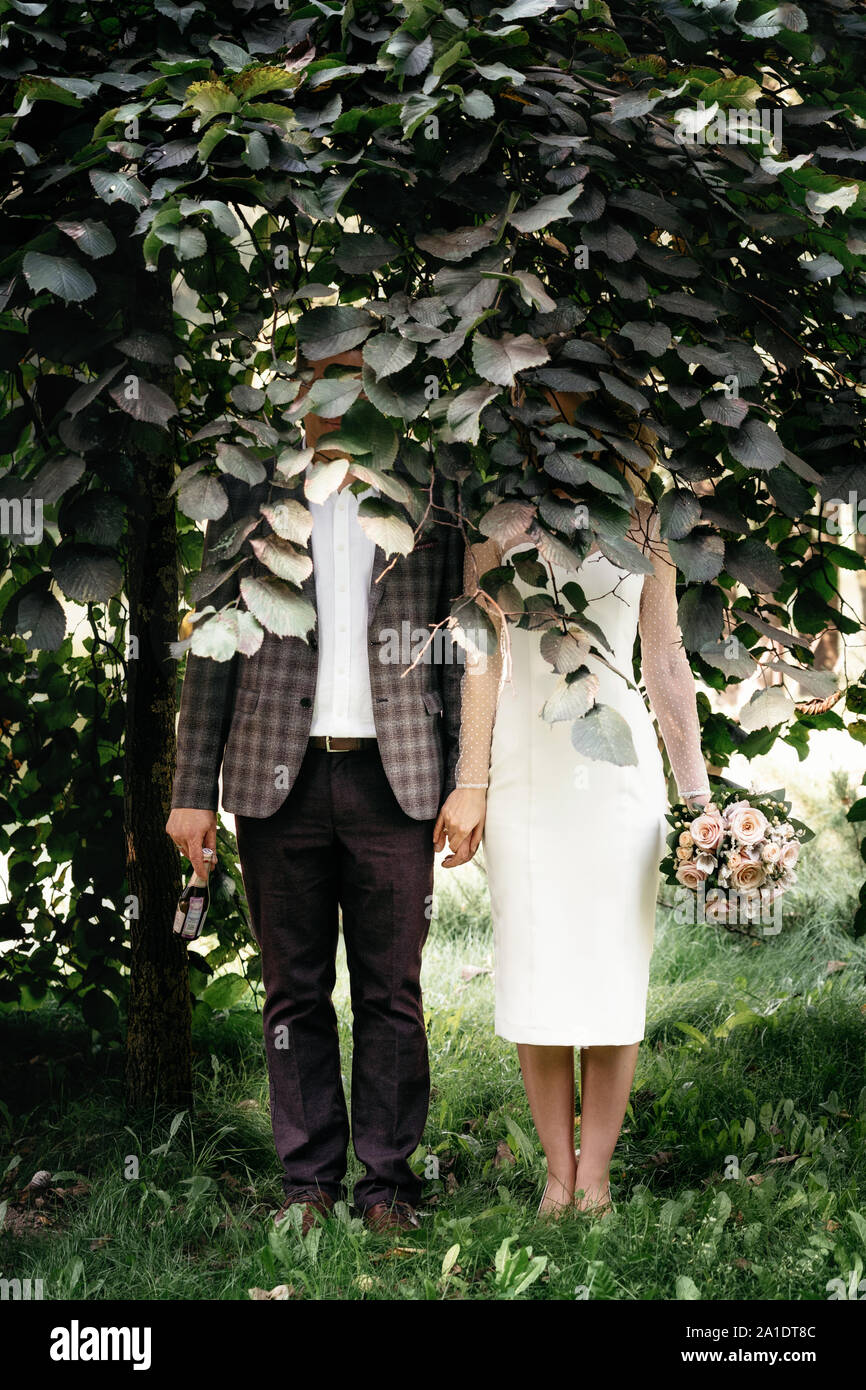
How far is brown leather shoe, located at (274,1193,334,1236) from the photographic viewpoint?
220 cm

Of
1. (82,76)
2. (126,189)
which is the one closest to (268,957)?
(126,189)

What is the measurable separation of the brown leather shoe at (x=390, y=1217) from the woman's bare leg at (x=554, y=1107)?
0.78 ft

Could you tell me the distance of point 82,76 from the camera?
1820mm

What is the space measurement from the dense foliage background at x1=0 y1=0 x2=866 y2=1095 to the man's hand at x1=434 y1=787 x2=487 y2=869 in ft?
1.77

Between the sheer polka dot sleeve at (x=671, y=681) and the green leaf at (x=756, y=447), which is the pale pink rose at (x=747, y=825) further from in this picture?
the green leaf at (x=756, y=447)

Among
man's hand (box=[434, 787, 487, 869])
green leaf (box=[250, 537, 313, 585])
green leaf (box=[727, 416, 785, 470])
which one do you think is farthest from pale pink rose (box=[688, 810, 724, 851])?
green leaf (box=[250, 537, 313, 585])

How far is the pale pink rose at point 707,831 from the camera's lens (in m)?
2.10

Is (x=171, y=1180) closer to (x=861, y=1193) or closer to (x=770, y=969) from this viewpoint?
(x=861, y=1193)

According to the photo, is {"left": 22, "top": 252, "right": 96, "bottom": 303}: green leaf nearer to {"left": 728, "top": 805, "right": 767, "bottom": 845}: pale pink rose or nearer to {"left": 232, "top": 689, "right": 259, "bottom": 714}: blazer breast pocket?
{"left": 232, "top": 689, "right": 259, "bottom": 714}: blazer breast pocket

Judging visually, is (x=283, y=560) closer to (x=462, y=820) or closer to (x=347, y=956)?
(x=462, y=820)

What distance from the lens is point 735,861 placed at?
6.85 feet

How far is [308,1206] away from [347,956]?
444mm

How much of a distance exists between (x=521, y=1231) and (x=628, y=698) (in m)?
0.95

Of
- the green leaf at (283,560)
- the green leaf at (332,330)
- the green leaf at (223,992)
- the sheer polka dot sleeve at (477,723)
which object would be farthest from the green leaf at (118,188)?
the green leaf at (223,992)
